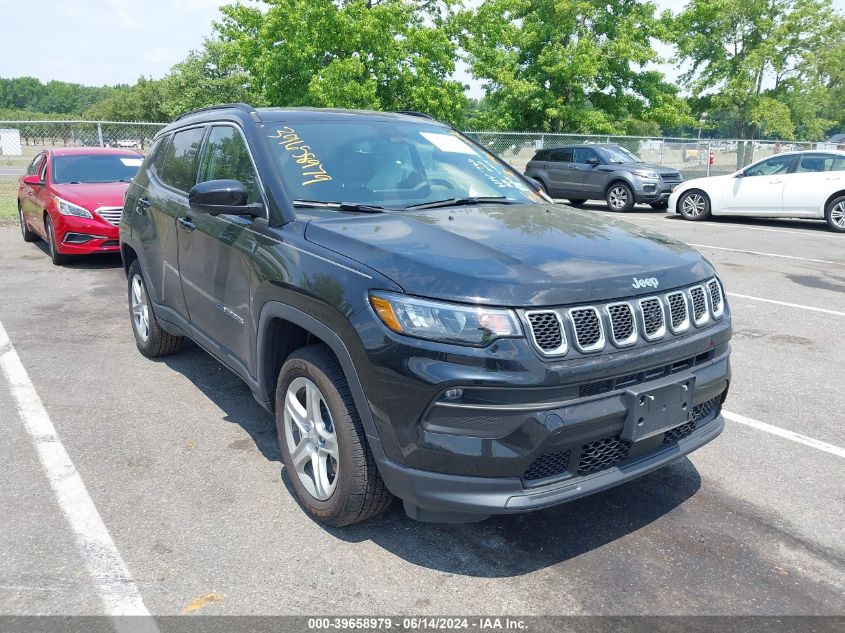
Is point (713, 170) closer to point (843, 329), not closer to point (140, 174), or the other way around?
point (843, 329)

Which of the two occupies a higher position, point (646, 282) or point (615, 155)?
point (615, 155)

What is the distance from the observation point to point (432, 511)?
269 centimetres

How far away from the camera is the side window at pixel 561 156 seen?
18812 mm

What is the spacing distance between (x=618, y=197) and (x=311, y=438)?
15.9 meters

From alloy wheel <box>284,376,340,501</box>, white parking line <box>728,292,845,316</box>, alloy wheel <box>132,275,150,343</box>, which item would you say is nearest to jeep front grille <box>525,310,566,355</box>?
alloy wheel <box>284,376,340,501</box>

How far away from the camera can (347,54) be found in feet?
83.3

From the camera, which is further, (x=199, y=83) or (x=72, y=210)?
(x=199, y=83)

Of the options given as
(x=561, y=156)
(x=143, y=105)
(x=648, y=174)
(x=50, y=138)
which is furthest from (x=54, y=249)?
(x=143, y=105)

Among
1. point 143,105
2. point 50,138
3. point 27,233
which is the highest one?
point 143,105

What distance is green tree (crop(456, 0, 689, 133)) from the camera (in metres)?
29.0

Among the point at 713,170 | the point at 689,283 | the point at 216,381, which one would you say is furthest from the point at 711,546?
the point at 713,170

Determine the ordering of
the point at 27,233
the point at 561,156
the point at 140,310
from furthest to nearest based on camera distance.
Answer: the point at 561,156 → the point at 27,233 → the point at 140,310

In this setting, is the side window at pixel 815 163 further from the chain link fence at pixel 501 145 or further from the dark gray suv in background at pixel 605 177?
the chain link fence at pixel 501 145

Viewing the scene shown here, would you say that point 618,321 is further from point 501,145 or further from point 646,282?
point 501,145
